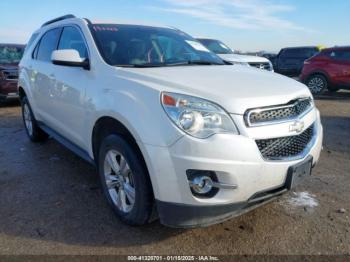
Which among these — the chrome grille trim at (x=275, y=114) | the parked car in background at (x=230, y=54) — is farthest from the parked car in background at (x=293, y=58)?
the chrome grille trim at (x=275, y=114)

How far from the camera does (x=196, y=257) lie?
9.05 feet

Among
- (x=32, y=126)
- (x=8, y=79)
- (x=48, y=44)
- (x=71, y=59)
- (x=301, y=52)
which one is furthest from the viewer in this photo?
(x=301, y=52)

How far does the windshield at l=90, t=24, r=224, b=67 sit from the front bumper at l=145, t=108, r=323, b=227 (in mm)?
1292

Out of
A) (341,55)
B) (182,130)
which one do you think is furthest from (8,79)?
(341,55)

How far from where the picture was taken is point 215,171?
8.27 feet

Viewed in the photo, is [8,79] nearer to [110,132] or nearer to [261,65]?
[261,65]

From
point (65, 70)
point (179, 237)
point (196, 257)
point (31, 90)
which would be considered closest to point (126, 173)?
point (179, 237)

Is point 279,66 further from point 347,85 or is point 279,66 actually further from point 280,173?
point 280,173

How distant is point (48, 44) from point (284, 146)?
373 cm

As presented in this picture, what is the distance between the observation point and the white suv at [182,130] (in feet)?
8.34

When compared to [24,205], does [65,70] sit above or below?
above

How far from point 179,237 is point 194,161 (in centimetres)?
87

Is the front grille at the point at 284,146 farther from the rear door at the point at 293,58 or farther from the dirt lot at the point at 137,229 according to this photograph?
the rear door at the point at 293,58

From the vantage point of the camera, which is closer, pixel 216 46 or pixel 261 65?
pixel 261 65
